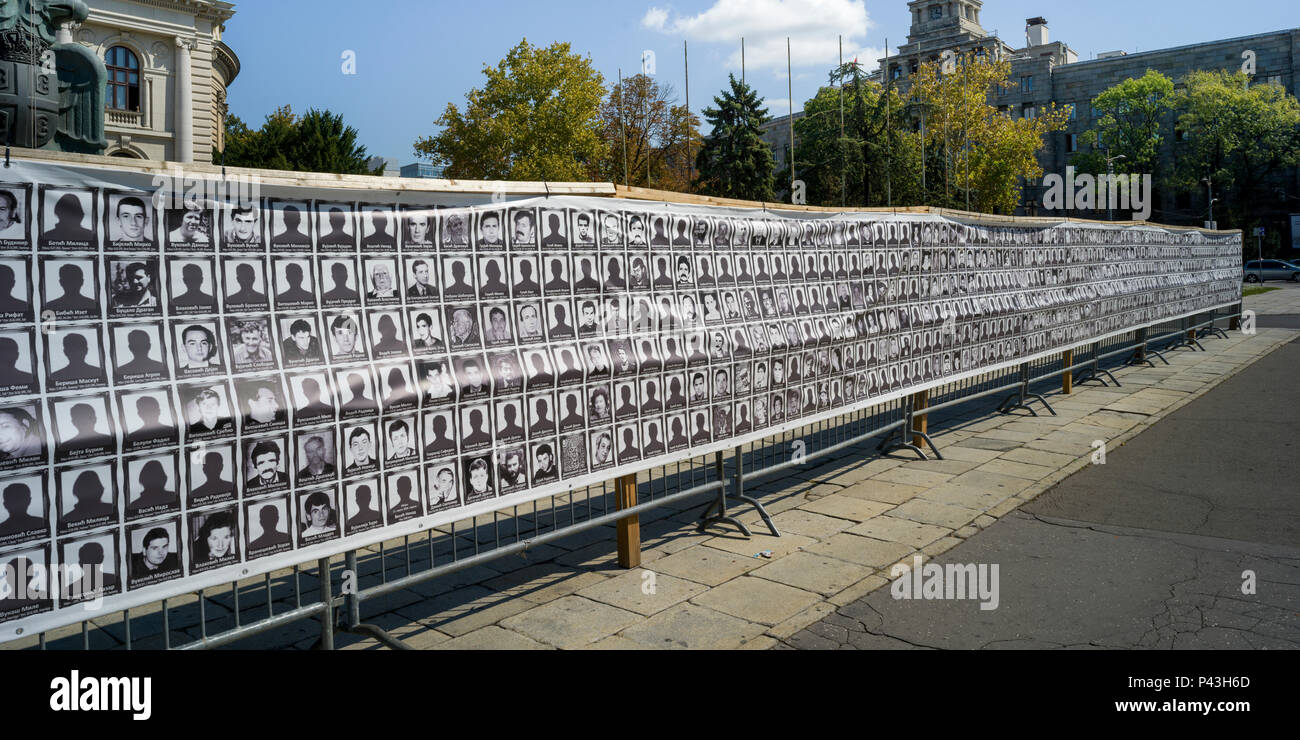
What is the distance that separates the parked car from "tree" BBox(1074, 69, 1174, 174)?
12409 mm

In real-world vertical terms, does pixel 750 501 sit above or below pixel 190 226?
below

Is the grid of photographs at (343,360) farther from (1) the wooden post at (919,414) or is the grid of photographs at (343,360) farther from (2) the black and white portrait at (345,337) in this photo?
(1) the wooden post at (919,414)

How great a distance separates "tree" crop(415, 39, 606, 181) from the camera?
42469 millimetres

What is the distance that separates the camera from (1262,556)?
5.92 metres

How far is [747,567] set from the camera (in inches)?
231

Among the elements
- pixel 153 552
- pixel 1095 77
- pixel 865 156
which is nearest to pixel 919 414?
pixel 153 552

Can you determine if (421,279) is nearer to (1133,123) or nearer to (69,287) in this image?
(69,287)

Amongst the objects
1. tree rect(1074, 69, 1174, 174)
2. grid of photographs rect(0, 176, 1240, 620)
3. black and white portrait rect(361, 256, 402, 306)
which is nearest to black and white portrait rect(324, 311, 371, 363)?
grid of photographs rect(0, 176, 1240, 620)

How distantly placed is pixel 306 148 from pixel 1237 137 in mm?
63244

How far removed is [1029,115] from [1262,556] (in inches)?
3229

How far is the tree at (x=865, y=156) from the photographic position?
38688 mm

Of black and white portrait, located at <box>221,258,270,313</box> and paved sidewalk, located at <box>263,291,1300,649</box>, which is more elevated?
black and white portrait, located at <box>221,258,270,313</box>

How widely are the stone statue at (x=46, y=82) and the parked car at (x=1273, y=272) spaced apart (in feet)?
206

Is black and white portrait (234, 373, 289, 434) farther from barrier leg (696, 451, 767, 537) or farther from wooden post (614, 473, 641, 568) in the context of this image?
barrier leg (696, 451, 767, 537)
